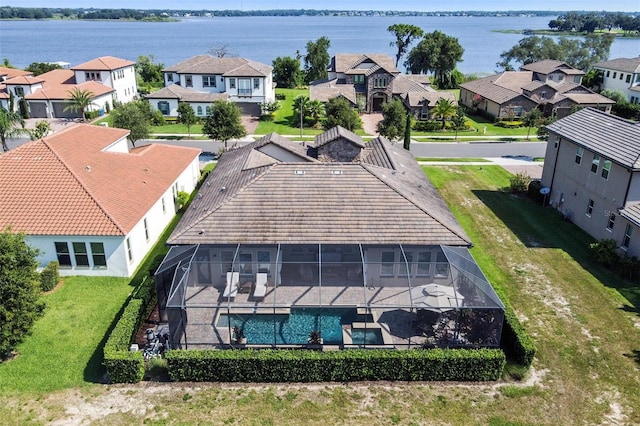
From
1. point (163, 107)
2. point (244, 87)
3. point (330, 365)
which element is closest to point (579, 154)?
point (330, 365)

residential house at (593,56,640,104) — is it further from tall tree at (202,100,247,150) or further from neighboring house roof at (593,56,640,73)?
tall tree at (202,100,247,150)

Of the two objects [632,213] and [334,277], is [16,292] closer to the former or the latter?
[334,277]

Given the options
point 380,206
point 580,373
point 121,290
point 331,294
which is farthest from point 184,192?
point 580,373

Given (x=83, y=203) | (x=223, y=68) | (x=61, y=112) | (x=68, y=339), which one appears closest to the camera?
(x=68, y=339)

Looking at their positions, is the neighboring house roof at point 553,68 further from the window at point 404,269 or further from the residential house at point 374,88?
the window at point 404,269

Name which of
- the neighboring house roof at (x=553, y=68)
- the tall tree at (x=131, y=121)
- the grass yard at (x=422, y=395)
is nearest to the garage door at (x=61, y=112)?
the tall tree at (x=131, y=121)

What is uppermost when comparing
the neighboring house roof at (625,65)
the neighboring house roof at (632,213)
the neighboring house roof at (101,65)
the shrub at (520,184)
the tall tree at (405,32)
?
the tall tree at (405,32)

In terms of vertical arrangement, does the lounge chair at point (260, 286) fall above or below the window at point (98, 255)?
above
